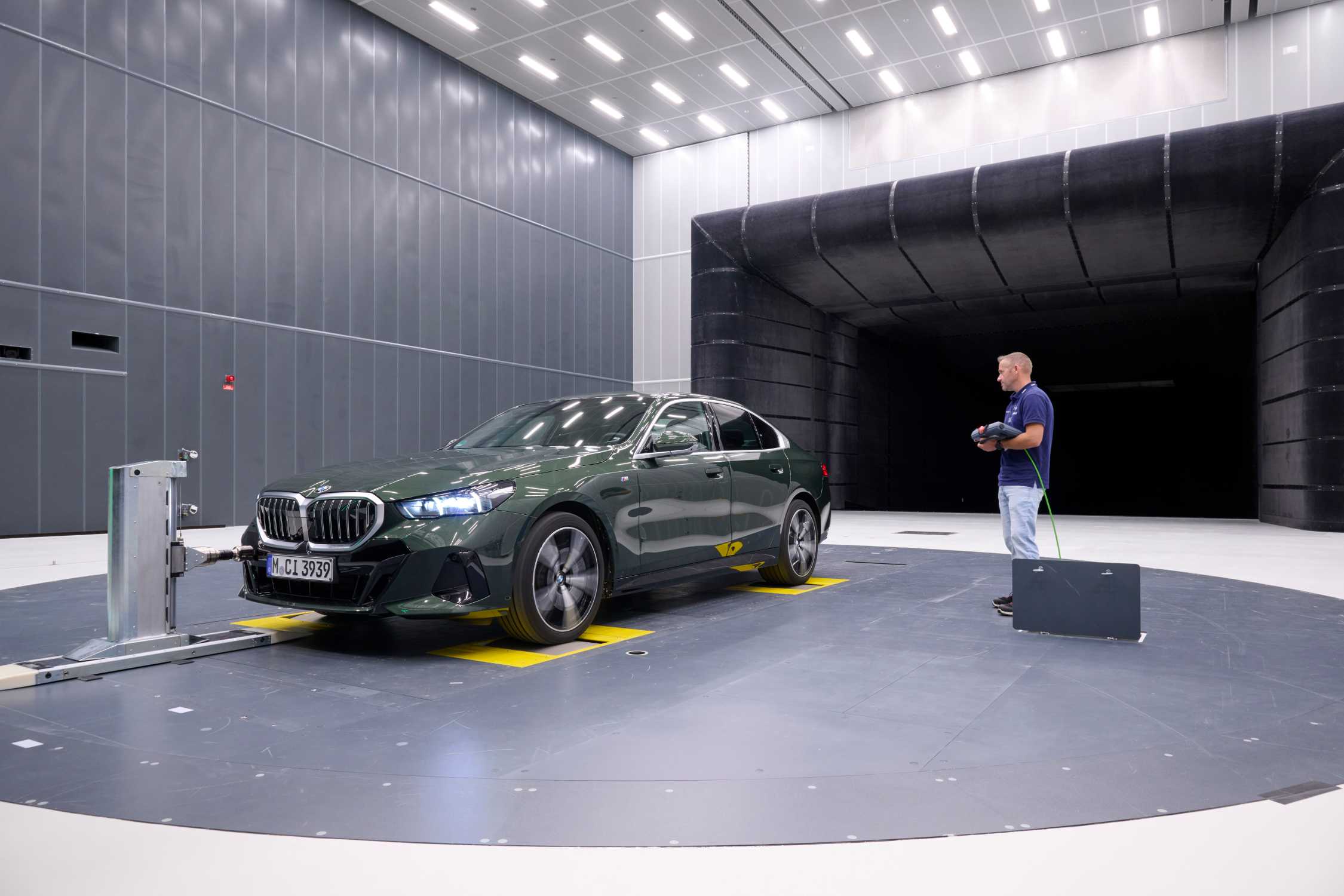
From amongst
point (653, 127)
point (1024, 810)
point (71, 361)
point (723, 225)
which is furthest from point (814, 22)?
point (1024, 810)

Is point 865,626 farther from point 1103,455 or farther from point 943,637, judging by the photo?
point 1103,455

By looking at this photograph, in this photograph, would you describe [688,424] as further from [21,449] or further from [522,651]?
[21,449]

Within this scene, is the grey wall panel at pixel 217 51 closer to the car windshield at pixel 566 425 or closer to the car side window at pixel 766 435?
the car windshield at pixel 566 425

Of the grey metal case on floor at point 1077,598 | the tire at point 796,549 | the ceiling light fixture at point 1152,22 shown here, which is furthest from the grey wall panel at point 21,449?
the ceiling light fixture at point 1152,22

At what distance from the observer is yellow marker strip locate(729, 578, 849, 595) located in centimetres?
689

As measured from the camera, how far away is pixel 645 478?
5.43m

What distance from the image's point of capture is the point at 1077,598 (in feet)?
16.8

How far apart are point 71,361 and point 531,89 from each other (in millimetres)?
11834

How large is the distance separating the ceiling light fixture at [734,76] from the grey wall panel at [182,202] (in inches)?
418

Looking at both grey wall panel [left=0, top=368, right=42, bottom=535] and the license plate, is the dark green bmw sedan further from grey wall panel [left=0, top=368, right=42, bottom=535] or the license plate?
grey wall panel [left=0, top=368, right=42, bottom=535]

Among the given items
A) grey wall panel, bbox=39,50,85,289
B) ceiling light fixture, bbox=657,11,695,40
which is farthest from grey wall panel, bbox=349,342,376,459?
ceiling light fixture, bbox=657,11,695,40

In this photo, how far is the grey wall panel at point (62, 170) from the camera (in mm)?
12680

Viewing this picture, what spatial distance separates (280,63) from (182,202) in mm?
3412

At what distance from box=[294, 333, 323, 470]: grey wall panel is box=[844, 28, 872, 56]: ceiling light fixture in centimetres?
1196
